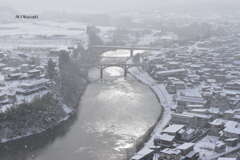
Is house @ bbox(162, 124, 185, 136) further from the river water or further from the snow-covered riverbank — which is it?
the river water

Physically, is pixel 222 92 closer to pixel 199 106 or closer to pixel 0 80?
pixel 199 106

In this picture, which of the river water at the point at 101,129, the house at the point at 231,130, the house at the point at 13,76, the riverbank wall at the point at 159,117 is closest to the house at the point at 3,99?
the house at the point at 13,76

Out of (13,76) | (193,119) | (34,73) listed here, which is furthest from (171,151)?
(13,76)

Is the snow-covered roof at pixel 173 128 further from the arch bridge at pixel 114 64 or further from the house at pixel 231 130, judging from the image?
the arch bridge at pixel 114 64

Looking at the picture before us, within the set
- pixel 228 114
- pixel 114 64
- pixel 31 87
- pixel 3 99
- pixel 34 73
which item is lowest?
pixel 228 114

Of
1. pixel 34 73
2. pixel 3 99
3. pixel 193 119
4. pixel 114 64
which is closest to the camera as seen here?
pixel 193 119

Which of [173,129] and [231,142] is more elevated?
[173,129]

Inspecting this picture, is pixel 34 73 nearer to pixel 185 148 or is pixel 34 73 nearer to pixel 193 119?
pixel 193 119

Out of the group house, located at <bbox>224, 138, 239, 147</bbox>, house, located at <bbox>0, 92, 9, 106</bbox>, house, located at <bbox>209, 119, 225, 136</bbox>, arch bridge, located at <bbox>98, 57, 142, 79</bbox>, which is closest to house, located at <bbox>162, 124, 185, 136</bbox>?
house, located at <bbox>209, 119, 225, 136</bbox>

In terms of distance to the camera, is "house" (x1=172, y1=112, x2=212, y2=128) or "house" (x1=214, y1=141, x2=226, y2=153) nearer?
"house" (x1=214, y1=141, x2=226, y2=153)

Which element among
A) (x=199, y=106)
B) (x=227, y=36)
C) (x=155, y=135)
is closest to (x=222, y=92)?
(x=199, y=106)
